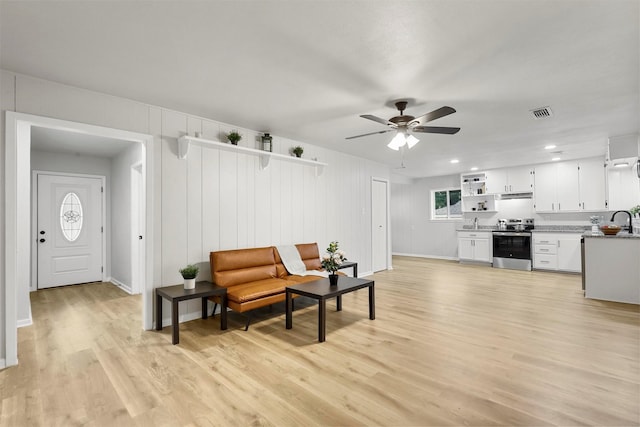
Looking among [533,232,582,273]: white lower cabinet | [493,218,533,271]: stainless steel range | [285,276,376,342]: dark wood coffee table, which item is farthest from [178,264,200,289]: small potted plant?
[533,232,582,273]: white lower cabinet

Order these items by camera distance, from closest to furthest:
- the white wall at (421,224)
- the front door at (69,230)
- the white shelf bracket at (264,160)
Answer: the white shelf bracket at (264,160) < the front door at (69,230) < the white wall at (421,224)

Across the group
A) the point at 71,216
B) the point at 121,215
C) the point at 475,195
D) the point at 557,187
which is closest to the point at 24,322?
the point at 121,215

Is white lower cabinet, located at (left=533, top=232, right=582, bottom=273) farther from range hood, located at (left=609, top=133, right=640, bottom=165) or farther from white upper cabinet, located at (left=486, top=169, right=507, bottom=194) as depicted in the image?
range hood, located at (left=609, top=133, right=640, bottom=165)

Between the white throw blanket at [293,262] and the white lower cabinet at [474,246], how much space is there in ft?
17.7

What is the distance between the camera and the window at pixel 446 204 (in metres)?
9.57

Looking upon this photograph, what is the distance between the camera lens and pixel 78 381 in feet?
8.32

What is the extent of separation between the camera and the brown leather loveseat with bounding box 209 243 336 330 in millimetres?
3633

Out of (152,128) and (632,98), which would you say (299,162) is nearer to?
(152,128)

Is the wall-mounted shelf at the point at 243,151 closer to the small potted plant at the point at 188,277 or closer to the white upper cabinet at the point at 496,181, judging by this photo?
the small potted plant at the point at 188,277

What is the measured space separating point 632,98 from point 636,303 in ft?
9.88

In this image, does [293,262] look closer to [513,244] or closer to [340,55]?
[340,55]

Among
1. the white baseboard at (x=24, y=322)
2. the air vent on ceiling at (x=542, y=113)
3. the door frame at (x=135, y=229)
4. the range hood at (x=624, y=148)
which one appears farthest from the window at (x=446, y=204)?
the white baseboard at (x=24, y=322)

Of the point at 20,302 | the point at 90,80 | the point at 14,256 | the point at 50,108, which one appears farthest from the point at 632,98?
the point at 20,302

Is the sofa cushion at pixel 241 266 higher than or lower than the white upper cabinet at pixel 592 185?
lower
